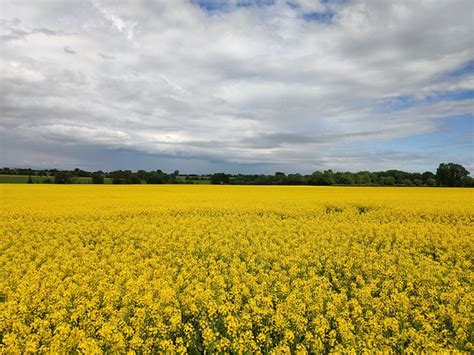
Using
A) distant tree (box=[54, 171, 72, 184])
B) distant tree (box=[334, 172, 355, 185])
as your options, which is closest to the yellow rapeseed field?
distant tree (box=[54, 171, 72, 184])

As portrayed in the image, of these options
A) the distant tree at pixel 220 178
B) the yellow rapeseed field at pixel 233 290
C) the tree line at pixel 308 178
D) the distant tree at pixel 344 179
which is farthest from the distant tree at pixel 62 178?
the distant tree at pixel 344 179

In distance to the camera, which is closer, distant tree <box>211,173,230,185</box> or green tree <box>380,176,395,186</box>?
distant tree <box>211,173,230,185</box>

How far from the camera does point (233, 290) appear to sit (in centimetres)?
711

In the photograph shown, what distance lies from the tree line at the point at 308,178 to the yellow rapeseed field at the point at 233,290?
45.5 meters

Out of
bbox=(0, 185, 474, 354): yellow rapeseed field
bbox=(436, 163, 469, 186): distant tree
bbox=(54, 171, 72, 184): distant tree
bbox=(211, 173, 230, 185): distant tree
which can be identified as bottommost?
bbox=(0, 185, 474, 354): yellow rapeseed field

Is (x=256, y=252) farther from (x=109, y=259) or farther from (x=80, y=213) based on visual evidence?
(x=80, y=213)

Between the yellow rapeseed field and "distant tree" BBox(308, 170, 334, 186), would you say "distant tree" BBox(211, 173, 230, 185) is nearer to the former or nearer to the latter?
"distant tree" BBox(308, 170, 334, 186)

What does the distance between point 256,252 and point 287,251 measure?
102 cm

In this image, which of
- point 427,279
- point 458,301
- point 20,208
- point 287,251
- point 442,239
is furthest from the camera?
point 20,208

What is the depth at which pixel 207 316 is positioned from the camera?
6398mm

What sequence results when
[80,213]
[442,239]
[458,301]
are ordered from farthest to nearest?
[80,213], [442,239], [458,301]

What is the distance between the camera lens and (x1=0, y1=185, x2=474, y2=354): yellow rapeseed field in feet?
17.7

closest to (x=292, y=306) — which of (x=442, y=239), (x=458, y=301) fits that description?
(x=458, y=301)

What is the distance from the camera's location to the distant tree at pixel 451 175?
60.0 metres
